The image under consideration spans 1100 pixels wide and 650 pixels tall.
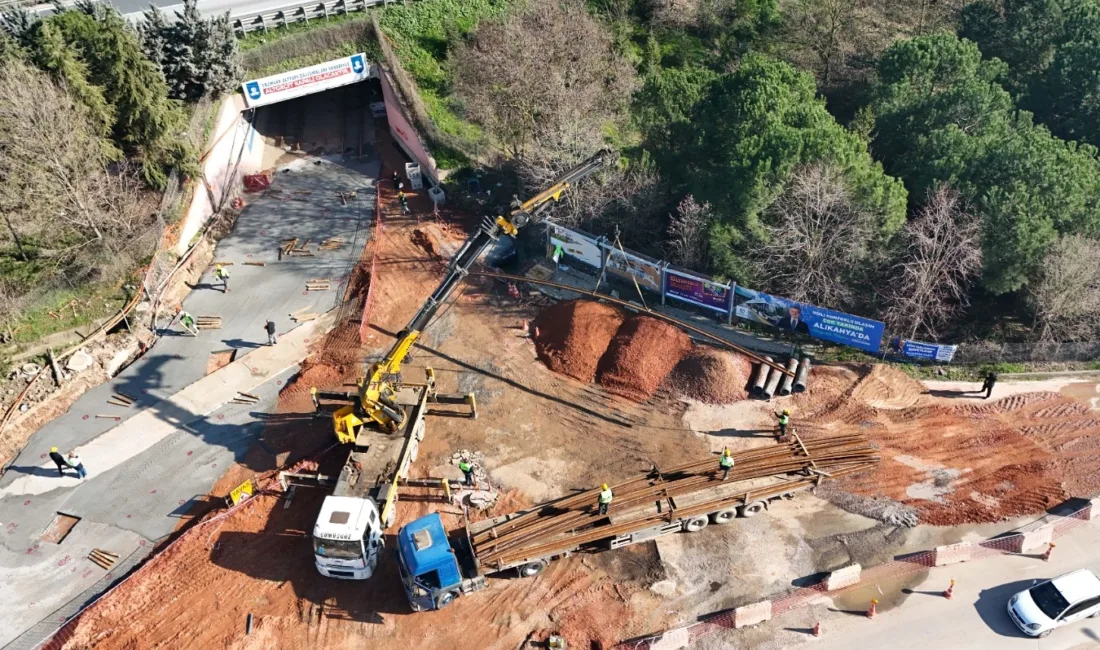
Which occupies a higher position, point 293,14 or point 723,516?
point 293,14

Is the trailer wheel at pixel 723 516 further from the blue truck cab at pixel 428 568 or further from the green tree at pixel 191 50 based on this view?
the green tree at pixel 191 50

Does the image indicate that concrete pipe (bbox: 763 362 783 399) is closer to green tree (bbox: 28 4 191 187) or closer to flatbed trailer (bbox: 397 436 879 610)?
flatbed trailer (bbox: 397 436 879 610)

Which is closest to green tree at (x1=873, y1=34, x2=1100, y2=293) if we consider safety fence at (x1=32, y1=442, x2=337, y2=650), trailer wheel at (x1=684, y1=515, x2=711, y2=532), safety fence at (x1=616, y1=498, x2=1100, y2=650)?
safety fence at (x1=616, y1=498, x2=1100, y2=650)

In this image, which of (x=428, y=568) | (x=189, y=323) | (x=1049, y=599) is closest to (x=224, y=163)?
(x=189, y=323)

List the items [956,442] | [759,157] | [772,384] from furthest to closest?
[759,157] < [772,384] < [956,442]

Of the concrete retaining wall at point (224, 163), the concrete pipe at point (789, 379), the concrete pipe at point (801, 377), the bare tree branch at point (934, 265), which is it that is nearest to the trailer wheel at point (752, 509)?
the concrete pipe at point (789, 379)

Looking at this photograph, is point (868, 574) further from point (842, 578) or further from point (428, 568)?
point (428, 568)
